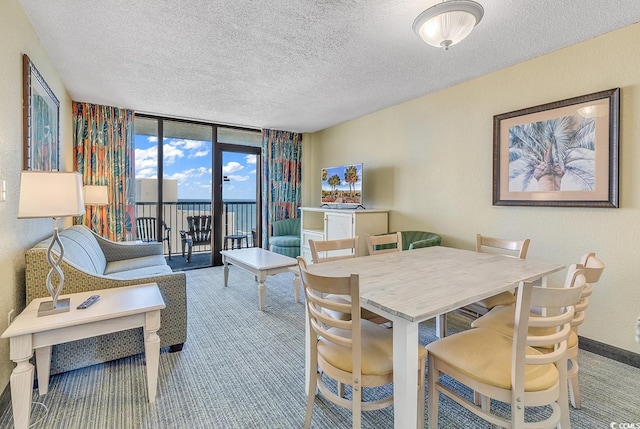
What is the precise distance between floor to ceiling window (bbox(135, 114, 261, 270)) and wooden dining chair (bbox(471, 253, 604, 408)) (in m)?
4.51

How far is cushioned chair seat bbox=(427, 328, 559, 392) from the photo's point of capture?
1.17 m

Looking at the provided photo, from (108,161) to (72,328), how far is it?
3.41 meters

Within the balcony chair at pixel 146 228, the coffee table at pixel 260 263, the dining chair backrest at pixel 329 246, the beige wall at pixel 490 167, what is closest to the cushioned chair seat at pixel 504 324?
the dining chair backrest at pixel 329 246

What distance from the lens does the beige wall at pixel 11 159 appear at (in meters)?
1.73

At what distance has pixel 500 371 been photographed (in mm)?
1206

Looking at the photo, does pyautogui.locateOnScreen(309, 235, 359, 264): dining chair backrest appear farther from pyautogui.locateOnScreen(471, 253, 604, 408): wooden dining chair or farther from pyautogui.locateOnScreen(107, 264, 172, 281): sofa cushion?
pyautogui.locateOnScreen(107, 264, 172, 281): sofa cushion

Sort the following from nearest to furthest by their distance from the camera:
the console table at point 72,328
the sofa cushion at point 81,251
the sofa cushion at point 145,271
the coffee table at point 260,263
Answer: the console table at point 72,328 < the sofa cushion at point 81,251 < the sofa cushion at point 145,271 < the coffee table at point 260,263

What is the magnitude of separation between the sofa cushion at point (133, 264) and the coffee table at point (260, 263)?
2.68 feet

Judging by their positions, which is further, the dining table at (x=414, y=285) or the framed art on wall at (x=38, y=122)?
the framed art on wall at (x=38, y=122)

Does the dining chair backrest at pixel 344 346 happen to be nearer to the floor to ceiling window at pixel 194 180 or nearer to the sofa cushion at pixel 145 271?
the sofa cushion at pixel 145 271

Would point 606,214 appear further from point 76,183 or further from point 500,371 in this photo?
point 76,183

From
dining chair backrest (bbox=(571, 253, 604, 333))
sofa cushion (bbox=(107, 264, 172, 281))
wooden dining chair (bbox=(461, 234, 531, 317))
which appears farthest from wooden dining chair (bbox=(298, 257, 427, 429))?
sofa cushion (bbox=(107, 264, 172, 281))

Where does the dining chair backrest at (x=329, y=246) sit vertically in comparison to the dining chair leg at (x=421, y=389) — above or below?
above

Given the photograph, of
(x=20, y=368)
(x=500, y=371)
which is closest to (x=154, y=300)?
(x=20, y=368)
